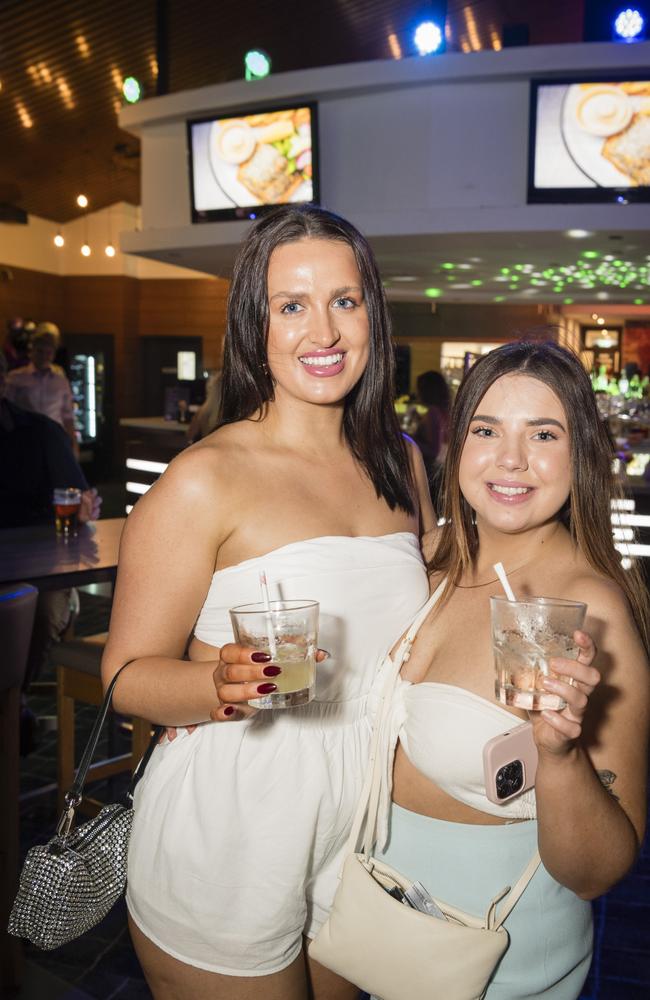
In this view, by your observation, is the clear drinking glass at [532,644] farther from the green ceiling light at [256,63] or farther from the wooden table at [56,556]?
the green ceiling light at [256,63]

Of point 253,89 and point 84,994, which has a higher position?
point 253,89

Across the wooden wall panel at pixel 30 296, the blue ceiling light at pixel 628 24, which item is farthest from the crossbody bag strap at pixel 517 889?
the wooden wall panel at pixel 30 296

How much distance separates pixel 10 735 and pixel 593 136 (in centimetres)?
562

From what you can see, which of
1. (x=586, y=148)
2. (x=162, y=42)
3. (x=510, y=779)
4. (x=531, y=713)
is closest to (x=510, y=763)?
(x=510, y=779)

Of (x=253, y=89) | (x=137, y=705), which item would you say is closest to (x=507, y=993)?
(x=137, y=705)

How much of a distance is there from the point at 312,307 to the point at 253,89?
6.12 metres

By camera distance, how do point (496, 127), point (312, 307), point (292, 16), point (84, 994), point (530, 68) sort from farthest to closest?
point (292, 16) → point (496, 127) → point (530, 68) → point (84, 994) → point (312, 307)

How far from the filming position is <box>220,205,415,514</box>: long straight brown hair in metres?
1.71

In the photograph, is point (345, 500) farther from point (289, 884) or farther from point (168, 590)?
point (289, 884)

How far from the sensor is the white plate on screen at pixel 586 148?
20.2 ft

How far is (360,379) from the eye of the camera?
1935 millimetres

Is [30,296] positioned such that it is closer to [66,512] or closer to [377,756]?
[66,512]

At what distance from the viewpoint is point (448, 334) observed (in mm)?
12289

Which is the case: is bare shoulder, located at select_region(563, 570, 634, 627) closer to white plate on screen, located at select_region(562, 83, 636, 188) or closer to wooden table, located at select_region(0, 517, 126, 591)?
wooden table, located at select_region(0, 517, 126, 591)
